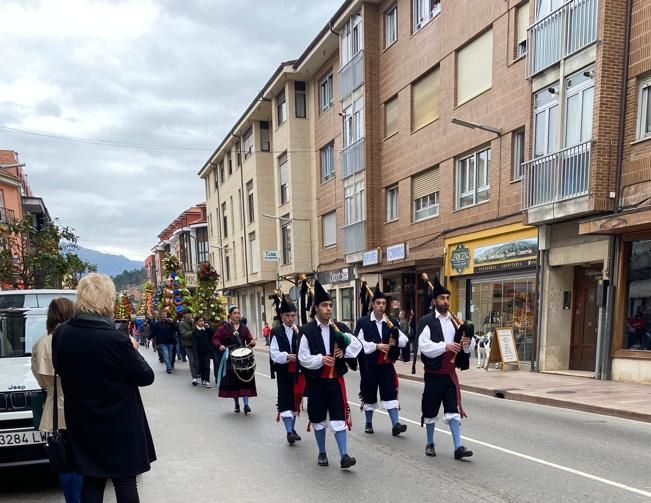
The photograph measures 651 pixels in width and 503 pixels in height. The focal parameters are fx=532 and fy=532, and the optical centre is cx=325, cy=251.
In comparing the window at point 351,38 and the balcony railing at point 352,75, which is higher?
the window at point 351,38

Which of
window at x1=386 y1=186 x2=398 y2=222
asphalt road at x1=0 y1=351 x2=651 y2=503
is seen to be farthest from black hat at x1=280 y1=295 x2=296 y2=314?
window at x1=386 y1=186 x2=398 y2=222

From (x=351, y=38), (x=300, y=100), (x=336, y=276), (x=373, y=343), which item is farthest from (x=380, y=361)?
(x=300, y=100)

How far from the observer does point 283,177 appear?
32188mm

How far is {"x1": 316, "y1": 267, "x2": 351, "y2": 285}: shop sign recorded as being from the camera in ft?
83.7

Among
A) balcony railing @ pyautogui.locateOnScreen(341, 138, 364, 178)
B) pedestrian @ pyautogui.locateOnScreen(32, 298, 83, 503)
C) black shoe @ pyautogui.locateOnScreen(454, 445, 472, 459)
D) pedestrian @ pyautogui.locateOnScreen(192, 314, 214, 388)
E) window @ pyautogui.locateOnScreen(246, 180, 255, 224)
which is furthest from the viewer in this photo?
window @ pyautogui.locateOnScreen(246, 180, 255, 224)

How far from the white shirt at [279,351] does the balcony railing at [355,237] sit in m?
16.0

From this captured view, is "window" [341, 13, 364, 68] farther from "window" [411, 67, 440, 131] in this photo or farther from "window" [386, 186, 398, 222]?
"window" [386, 186, 398, 222]

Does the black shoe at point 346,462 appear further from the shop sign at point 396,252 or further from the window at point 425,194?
the shop sign at point 396,252

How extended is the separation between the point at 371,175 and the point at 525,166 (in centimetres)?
921

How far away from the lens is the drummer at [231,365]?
8.95 m

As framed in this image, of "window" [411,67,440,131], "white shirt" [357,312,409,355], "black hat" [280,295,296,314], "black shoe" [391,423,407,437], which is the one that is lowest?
"black shoe" [391,423,407,437]

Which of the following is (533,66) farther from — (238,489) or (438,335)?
(238,489)

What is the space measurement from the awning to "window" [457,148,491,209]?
459cm

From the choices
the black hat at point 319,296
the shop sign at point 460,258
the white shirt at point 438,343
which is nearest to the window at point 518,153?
the shop sign at point 460,258
